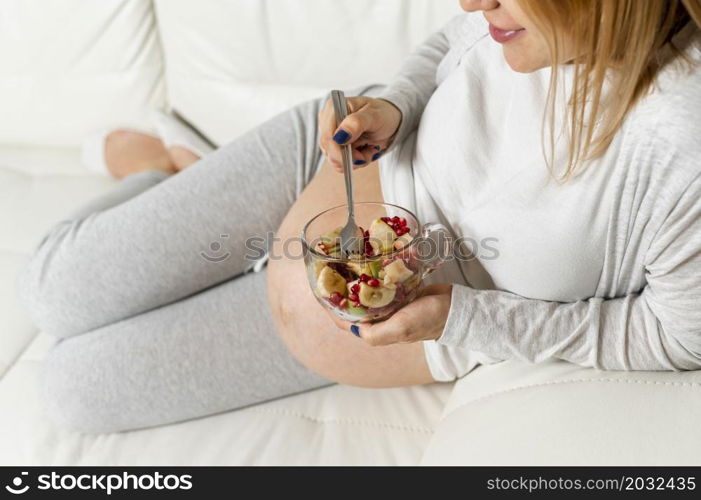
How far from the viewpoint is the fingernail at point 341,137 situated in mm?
845

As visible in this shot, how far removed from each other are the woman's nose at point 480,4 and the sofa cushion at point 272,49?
52 cm

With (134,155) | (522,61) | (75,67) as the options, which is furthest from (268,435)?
(75,67)

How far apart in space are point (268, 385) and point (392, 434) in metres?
0.20

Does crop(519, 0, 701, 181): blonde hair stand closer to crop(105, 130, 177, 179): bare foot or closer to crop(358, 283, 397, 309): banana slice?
crop(358, 283, 397, 309): banana slice

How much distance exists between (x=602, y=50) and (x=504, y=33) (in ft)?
0.33

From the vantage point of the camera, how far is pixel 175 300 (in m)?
1.17

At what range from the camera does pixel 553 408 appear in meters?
0.83

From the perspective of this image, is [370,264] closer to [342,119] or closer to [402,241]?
[402,241]

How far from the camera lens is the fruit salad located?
0.76m

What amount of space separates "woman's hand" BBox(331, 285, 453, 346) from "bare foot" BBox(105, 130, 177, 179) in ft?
2.53

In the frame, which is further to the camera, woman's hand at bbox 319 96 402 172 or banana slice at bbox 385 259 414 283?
woman's hand at bbox 319 96 402 172

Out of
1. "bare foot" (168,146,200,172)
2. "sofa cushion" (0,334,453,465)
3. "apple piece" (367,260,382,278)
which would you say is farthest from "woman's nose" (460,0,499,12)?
"bare foot" (168,146,200,172)

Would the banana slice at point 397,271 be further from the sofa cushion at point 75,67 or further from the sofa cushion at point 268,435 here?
the sofa cushion at point 75,67
